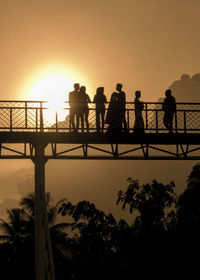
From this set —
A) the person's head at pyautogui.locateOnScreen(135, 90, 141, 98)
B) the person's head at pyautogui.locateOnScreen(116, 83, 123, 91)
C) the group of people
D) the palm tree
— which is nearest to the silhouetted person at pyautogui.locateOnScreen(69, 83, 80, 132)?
the group of people

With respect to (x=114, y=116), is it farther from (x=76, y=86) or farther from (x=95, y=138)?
(x=76, y=86)

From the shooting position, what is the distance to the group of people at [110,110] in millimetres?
20969

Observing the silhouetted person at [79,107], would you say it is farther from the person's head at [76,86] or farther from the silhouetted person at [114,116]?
the silhouetted person at [114,116]

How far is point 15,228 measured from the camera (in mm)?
46531

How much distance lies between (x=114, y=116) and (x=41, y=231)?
14.4 ft

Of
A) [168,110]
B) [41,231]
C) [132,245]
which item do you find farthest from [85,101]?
[132,245]

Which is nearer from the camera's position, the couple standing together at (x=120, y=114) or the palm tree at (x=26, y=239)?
the couple standing together at (x=120, y=114)

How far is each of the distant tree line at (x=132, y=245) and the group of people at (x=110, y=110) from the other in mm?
15823

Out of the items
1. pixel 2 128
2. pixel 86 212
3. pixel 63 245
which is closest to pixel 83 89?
pixel 2 128

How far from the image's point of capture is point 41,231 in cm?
1917

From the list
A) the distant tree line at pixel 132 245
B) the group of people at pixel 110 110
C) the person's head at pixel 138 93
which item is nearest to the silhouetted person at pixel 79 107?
the group of people at pixel 110 110

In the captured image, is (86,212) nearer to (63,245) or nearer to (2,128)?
(63,245)

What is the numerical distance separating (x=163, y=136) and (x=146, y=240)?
18.1m

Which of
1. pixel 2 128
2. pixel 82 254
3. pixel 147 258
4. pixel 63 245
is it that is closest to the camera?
pixel 2 128
